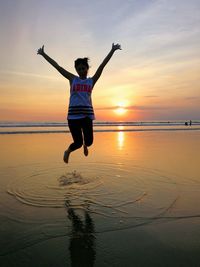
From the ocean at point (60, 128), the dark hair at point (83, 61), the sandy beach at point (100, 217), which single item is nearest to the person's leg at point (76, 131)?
the sandy beach at point (100, 217)

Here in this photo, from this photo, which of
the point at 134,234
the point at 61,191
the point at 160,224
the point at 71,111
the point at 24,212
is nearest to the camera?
the point at 134,234

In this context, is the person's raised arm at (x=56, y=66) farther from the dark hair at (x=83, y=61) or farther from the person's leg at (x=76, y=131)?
the person's leg at (x=76, y=131)

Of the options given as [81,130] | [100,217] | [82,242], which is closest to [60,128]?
[81,130]

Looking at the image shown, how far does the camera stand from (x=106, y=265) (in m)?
2.69

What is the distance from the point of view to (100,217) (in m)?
3.93

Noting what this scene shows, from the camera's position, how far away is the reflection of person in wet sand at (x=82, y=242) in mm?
2786

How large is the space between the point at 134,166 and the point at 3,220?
4.67m

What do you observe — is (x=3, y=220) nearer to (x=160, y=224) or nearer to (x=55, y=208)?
(x=55, y=208)

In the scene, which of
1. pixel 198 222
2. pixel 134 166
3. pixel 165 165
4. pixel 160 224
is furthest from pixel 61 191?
pixel 165 165

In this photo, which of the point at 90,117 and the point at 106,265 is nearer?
the point at 106,265

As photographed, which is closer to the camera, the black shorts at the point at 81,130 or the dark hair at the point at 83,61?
the dark hair at the point at 83,61

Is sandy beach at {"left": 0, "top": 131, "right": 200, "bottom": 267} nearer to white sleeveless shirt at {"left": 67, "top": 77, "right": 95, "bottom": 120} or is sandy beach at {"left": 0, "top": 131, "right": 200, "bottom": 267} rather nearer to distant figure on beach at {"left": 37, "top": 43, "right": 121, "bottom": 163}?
distant figure on beach at {"left": 37, "top": 43, "right": 121, "bottom": 163}

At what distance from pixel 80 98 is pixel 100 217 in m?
2.70

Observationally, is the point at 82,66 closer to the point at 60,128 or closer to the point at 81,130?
the point at 81,130
